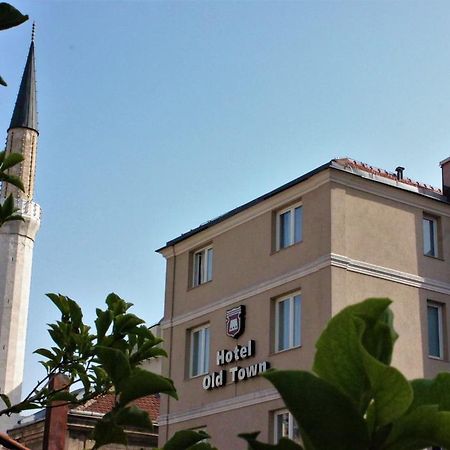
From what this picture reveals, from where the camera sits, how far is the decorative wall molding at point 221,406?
24.3 m

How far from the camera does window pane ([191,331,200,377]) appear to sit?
2789 cm

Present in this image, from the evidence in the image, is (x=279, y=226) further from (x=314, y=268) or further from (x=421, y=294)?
(x=421, y=294)

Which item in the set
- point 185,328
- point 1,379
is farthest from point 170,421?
point 1,379

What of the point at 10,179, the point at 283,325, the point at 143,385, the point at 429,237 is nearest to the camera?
the point at 143,385

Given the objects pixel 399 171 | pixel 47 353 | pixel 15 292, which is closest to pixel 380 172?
pixel 399 171

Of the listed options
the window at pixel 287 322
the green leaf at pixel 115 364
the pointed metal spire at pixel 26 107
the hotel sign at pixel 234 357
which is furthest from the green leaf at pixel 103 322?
the pointed metal spire at pixel 26 107

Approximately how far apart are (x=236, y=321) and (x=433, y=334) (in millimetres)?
4831

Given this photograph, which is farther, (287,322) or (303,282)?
(287,322)

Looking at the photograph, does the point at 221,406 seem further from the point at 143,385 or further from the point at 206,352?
the point at 143,385

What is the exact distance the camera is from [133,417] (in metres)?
2.65

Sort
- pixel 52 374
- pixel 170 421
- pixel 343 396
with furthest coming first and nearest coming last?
pixel 170 421, pixel 52 374, pixel 343 396

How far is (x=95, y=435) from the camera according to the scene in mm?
2635

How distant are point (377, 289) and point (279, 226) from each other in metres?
3.08

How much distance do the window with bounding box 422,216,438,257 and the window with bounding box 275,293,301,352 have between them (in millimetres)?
3861
